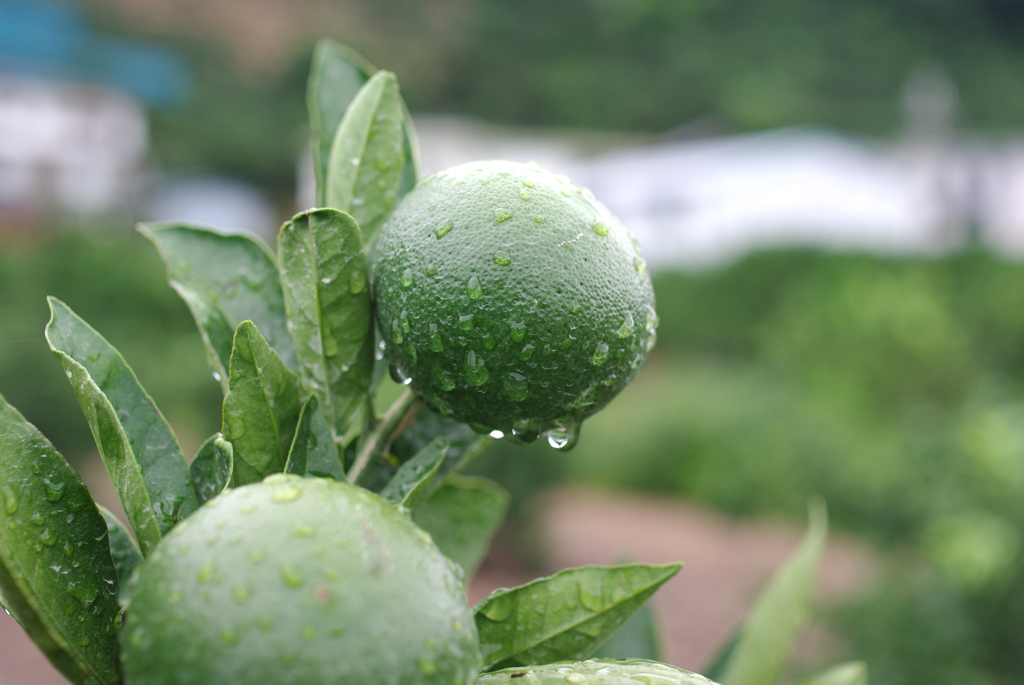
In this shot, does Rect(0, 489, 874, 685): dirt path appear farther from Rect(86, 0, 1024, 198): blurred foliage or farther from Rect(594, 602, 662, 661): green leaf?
Rect(86, 0, 1024, 198): blurred foliage

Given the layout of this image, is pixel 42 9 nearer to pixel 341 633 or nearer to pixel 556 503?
pixel 556 503

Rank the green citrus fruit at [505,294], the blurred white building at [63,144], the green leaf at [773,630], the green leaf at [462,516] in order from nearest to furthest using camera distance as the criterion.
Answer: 1. the green citrus fruit at [505,294]
2. the green leaf at [462,516]
3. the green leaf at [773,630]
4. the blurred white building at [63,144]

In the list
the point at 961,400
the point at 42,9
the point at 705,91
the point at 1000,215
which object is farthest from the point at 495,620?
the point at 705,91

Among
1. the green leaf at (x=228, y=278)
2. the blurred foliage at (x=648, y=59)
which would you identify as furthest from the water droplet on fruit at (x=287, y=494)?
the blurred foliage at (x=648, y=59)

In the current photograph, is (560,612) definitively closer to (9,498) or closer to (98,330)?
(9,498)

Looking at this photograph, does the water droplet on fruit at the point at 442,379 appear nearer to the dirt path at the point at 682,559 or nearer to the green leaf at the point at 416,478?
the green leaf at the point at 416,478

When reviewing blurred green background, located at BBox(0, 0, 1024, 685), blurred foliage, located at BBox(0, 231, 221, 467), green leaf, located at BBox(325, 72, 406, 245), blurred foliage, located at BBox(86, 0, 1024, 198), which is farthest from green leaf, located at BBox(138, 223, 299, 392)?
blurred foliage, located at BBox(86, 0, 1024, 198)
